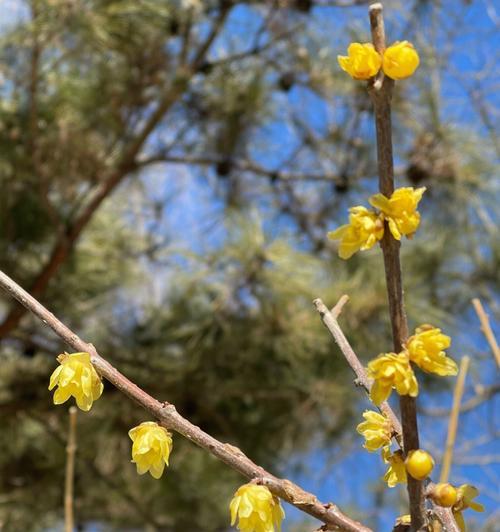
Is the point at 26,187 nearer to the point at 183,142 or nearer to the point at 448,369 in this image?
the point at 183,142

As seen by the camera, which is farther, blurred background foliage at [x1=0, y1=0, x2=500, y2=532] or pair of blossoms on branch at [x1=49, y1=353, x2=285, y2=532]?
blurred background foliage at [x1=0, y1=0, x2=500, y2=532]

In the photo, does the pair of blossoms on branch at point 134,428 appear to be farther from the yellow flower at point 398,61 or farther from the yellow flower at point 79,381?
the yellow flower at point 398,61

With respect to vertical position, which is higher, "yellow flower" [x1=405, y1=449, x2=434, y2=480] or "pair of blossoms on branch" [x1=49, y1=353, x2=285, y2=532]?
"yellow flower" [x1=405, y1=449, x2=434, y2=480]

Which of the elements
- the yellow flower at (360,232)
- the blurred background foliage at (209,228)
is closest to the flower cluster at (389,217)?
the yellow flower at (360,232)

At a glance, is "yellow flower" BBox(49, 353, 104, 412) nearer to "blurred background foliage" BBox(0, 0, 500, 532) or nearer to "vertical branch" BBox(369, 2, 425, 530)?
"vertical branch" BBox(369, 2, 425, 530)

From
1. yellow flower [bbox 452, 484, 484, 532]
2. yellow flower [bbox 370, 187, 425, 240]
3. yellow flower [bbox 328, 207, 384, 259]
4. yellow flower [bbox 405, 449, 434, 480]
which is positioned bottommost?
yellow flower [bbox 405, 449, 434, 480]

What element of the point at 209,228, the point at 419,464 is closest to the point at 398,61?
the point at 419,464

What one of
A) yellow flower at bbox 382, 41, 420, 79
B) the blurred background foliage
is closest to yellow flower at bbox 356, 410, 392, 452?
yellow flower at bbox 382, 41, 420, 79
